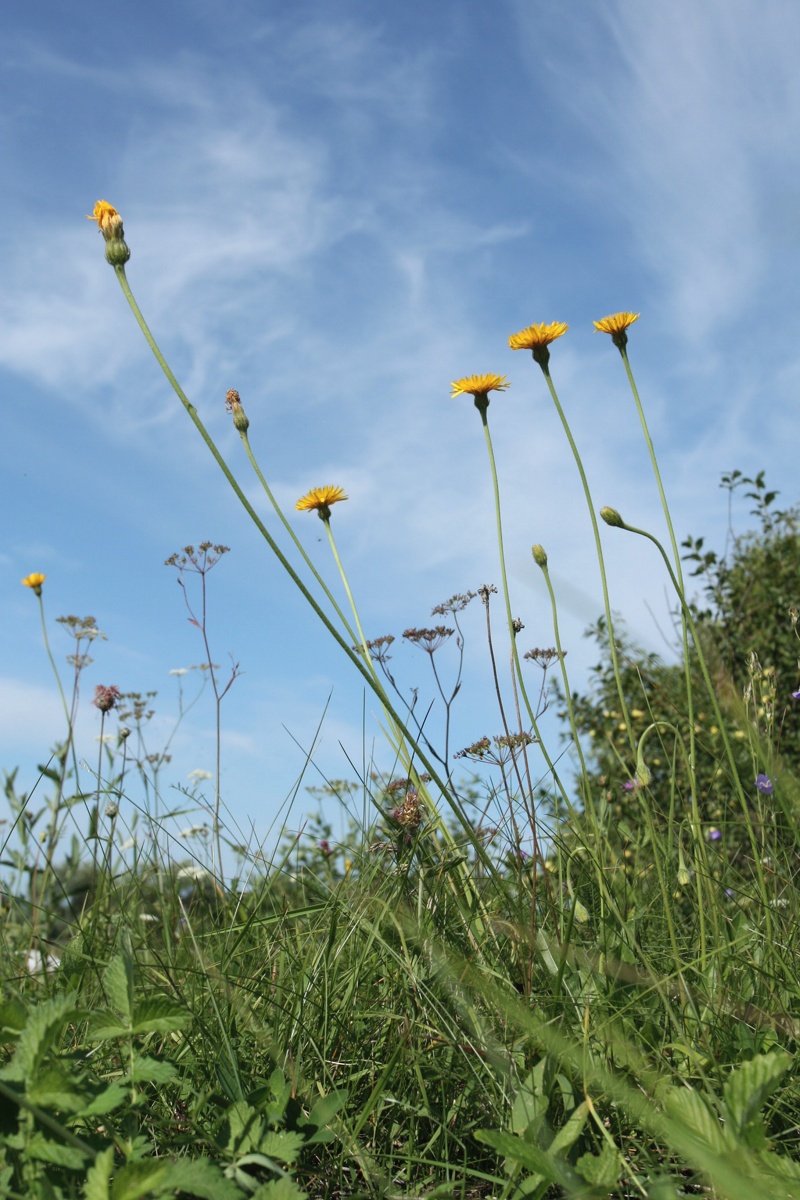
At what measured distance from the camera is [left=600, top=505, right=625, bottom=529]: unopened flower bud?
2.12 m

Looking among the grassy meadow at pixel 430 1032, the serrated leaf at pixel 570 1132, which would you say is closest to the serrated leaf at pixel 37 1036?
the grassy meadow at pixel 430 1032

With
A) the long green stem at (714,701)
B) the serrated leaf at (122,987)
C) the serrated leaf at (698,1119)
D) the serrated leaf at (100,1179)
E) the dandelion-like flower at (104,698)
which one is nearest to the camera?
the serrated leaf at (100,1179)

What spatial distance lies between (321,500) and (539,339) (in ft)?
2.10

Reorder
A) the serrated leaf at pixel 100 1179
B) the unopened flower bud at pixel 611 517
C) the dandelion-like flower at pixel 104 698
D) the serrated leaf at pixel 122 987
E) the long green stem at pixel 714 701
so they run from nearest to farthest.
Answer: the serrated leaf at pixel 100 1179, the serrated leaf at pixel 122 987, the long green stem at pixel 714 701, the unopened flower bud at pixel 611 517, the dandelion-like flower at pixel 104 698

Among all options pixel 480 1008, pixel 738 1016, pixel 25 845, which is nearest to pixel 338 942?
pixel 480 1008

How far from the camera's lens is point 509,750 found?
2.11 m

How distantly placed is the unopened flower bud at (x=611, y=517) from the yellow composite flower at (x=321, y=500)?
2.11ft

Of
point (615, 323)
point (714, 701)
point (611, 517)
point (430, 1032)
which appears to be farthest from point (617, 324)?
point (430, 1032)

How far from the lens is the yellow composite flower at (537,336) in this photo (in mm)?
2164

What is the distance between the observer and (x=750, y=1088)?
46.1 inches

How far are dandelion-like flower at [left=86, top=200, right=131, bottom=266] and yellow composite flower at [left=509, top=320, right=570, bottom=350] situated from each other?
0.86m

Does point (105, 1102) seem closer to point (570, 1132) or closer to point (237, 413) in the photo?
point (570, 1132)

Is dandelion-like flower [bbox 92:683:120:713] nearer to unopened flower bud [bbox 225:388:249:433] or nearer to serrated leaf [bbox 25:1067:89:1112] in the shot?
unopened flower bud [bbox 225:388:249:433]

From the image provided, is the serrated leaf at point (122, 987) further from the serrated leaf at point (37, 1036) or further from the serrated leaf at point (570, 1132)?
the serrated leaf at point (570, 1132)
